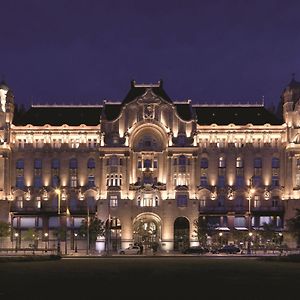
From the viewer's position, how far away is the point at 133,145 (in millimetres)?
149250

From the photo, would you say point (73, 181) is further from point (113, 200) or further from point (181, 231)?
point (181, 231)

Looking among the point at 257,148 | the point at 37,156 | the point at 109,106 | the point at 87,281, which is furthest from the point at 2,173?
the point at 87,281

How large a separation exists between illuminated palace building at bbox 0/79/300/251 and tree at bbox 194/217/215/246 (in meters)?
3.08

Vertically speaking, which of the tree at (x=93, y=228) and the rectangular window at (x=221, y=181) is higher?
the rectangular window at (x=221, y=181)

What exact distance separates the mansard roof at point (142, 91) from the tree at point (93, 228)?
25.1 metres

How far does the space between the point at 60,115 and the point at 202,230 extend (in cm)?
3730

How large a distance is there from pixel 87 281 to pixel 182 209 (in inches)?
3719

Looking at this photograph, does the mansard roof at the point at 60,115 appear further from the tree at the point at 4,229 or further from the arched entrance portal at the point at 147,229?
the tree at the point at 4,229

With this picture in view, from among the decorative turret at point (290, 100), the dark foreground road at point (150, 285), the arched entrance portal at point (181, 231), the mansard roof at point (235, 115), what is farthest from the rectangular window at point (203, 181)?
the dark foreground road at point (150, 285)

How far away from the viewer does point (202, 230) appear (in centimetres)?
13975

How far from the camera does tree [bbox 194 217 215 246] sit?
140 metres

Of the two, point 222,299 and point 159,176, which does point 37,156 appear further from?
point 222,299

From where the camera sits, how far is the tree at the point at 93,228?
136750mm

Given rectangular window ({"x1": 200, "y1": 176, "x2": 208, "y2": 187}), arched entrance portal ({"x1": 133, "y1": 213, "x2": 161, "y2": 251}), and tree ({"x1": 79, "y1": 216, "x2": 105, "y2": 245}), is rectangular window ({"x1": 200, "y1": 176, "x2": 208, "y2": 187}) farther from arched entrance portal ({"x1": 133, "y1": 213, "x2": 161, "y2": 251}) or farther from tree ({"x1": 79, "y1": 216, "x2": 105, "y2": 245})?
tree ({"x1": 79, "y1": 216, "x2": 105, "y2": 245})
